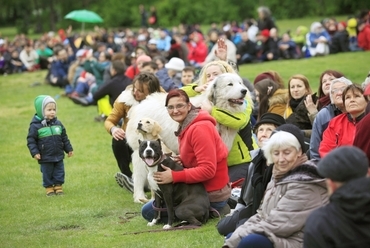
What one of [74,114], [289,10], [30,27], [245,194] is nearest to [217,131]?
[245,194]

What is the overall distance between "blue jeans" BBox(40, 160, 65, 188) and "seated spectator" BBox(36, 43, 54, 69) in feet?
79.1

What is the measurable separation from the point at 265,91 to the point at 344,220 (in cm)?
696

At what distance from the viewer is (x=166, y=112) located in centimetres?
1036

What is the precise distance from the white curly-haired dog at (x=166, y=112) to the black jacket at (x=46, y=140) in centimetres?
135

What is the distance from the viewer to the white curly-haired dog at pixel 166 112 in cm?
990

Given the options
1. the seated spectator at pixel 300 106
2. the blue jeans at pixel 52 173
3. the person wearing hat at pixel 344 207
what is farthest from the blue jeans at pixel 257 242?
the blue jeans at pixel 52 173

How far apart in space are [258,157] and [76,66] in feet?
63.8

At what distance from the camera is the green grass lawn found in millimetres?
8812

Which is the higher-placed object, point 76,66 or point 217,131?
point 217,131

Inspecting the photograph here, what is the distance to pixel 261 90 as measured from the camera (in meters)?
11.9

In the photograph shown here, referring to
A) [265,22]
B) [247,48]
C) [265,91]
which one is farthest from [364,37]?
[265,91]

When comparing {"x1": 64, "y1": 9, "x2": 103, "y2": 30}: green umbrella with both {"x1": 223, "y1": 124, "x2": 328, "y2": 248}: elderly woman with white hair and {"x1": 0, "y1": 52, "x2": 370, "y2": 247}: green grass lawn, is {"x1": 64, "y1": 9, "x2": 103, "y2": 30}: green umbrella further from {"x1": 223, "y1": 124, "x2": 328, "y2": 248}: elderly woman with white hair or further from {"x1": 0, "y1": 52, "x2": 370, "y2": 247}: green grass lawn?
{"x1": 223, "y1": 124, "x2": 328, "y2": 248}: elderly woman with white hair

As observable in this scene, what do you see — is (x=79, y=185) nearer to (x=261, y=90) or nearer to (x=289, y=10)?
(x=261, y=90)

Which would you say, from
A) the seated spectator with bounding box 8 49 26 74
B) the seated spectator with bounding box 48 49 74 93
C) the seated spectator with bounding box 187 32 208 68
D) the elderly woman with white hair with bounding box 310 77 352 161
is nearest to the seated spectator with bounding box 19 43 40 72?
the seated spectator with bounding box 8 49 26 74
